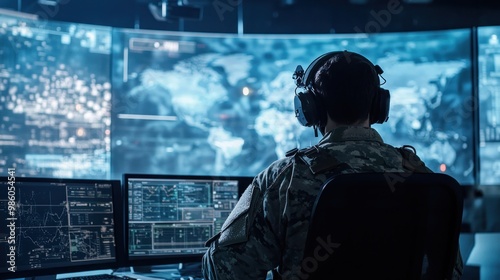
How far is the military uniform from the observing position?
1.17 metres

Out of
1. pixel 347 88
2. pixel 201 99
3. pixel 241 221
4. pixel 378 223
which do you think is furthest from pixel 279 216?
pixel 201 99

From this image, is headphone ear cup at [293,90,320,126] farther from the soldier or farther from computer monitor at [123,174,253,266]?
computer monitor at [123,174,253,266]

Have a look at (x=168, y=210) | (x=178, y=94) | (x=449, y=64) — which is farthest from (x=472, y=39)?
(x=168, y=210)

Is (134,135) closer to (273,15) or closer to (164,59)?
(164,59)

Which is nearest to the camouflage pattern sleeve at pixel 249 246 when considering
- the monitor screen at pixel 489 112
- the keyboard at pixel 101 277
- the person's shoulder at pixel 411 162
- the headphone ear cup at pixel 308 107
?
the headphone ear cup at pixel 308 107

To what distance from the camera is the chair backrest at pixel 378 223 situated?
109 cm

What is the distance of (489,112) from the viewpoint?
386 centimetres

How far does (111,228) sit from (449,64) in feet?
9.64

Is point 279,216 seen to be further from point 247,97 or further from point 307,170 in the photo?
point 247,97

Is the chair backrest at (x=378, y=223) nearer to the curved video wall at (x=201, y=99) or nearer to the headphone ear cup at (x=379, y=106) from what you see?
the headphone ear cup at (x=379, y=106)

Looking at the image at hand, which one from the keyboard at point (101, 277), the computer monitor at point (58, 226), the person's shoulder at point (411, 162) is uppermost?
the person's shoulder at point (411, 162)

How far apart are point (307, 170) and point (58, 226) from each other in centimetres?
A: 95

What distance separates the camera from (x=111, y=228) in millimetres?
1886

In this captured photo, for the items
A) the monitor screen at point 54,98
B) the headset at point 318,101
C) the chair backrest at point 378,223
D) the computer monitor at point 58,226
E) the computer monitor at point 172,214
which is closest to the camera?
the chair backrest at point 378,223
